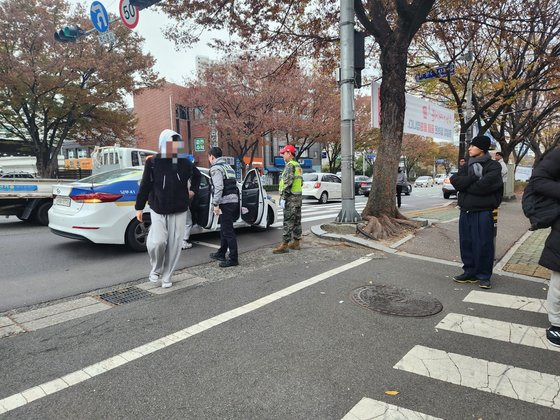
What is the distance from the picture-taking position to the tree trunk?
827cm

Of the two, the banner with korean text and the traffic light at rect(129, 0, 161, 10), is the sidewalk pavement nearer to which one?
the banner with korean text

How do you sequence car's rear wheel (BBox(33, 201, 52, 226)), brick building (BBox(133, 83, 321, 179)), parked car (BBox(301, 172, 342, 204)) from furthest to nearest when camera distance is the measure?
brick building (BBox(133, 83, 321, 179)) → parked car (BBox(301, 172, 342, 204)) → car's rear wheel (BBox(33, 201, 52, 226))

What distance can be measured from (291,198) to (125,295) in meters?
3.27

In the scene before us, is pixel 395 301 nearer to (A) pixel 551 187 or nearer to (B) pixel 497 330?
(B) pixel 497 330

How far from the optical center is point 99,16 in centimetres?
932

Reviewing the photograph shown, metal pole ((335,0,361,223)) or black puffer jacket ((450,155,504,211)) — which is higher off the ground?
metal pole ((335,0,361,223))

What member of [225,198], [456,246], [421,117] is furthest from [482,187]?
[421,117]

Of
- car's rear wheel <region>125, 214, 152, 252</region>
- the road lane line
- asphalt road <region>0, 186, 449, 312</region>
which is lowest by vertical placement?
the road lane line

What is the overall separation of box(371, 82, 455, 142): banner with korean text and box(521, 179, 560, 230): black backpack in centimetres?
532

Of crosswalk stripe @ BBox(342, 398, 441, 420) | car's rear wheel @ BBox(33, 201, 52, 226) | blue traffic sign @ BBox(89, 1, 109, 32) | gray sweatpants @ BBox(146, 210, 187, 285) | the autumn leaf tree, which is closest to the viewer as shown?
crosswalk stripe @ BBox(342, 398, 441, 420)

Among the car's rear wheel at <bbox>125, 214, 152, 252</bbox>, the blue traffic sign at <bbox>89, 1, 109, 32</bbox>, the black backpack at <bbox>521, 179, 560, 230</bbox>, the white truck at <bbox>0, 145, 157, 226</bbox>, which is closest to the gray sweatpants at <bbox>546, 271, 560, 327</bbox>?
the black backpack at <bbox>521, 179, 560, 230</bbox>

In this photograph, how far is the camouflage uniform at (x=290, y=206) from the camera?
655cm

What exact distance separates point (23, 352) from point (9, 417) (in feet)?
3.09

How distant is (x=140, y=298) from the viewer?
433 cm
